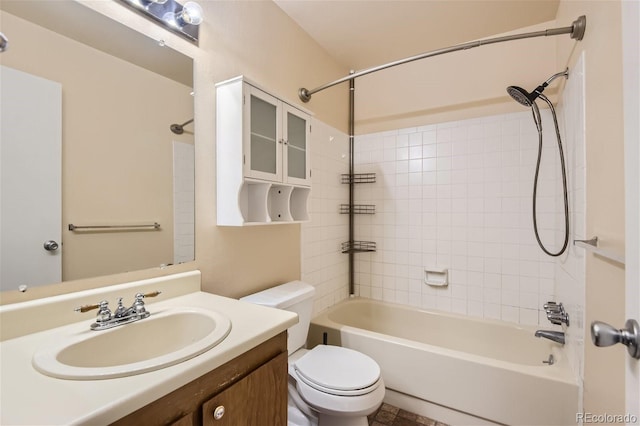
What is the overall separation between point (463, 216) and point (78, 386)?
7.69 ft

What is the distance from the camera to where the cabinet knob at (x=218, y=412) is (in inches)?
30.0

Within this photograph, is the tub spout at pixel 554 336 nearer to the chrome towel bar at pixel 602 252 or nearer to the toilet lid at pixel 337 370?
the chrome towel bar at pixel 602 252

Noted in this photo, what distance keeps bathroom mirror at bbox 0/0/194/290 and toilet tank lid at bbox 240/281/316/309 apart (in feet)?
1.35

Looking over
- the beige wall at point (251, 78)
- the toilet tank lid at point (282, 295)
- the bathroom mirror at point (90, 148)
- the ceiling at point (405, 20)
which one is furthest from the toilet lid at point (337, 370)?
the ceiling at point (405, 20)

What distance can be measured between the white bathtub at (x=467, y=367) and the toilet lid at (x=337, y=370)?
0.35 metres

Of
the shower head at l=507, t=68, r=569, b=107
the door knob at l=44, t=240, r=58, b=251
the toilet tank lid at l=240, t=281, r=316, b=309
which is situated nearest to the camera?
the door knob at l=44, t=240, r=58, b=251

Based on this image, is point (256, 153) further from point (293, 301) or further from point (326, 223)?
point (326, 223)

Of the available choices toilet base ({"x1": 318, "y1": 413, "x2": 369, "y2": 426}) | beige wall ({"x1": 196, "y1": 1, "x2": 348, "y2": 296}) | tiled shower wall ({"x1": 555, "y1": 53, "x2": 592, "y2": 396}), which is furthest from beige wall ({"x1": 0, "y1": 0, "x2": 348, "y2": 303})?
tiled shower wall ({"x1": 555, "y1": 53, "x2": 592, "y2": 396})

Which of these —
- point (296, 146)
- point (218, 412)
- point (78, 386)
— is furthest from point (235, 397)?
point (296, 146)

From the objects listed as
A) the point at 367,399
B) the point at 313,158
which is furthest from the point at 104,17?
the point at 367,399

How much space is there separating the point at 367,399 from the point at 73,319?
1.19 meters

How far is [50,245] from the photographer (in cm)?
93

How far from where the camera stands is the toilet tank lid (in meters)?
1.49

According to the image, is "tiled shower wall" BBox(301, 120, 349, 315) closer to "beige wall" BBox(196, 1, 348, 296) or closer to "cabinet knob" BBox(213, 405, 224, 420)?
"beige wall" BBox(196, 1, 348, 296)
